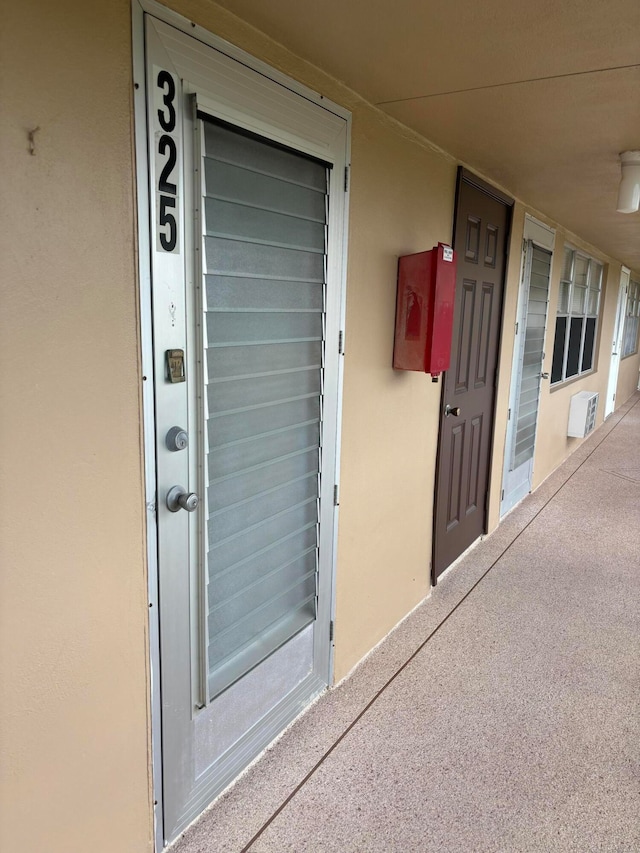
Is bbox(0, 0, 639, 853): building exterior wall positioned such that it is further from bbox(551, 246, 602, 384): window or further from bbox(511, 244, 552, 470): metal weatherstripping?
bbox(551, 246, 602, 384): window

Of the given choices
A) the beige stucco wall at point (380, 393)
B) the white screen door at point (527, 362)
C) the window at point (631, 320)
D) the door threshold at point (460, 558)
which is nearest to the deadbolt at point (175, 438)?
the beige stucco wall at point (380, 393)

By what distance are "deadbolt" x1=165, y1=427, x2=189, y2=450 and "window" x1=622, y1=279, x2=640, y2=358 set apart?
902 centimetres

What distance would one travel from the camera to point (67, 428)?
1.26 m

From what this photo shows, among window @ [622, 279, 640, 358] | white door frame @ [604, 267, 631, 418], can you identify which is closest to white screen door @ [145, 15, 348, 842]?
white door frame @ [604, 267, 631, 418]

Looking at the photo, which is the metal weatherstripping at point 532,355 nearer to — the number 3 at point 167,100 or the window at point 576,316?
the window at point 576,316

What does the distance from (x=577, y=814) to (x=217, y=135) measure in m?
2.32

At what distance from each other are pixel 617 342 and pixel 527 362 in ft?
16.0

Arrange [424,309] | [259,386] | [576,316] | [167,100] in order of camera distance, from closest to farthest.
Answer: [167,100], [259,386], [424,309], [576,316]

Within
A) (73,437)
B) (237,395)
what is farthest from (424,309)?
(73,437)

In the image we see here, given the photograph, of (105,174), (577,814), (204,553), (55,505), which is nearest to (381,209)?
(105,174)

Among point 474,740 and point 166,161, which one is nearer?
point 166,161

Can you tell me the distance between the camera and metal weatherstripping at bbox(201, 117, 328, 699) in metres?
1.62

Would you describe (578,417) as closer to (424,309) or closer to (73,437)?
(424,309)

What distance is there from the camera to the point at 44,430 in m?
1.21
